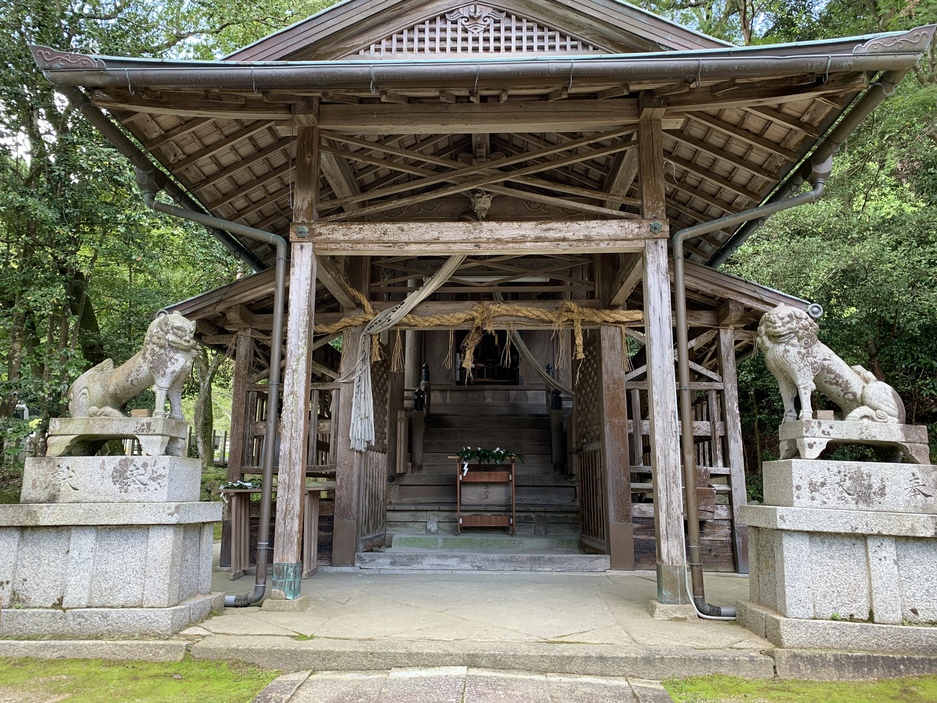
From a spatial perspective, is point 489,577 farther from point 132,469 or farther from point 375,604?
point 132,469

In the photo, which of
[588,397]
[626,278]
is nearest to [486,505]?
[588,397]

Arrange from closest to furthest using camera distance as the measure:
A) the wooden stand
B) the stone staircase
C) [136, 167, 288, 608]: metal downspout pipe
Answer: [136, 167, 288, 608]: metal downspout pipe
the stone staircase
the wooden stand

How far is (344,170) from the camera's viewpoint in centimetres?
675

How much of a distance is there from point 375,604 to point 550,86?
452 cm

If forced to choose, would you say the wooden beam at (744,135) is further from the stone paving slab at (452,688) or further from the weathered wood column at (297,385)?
the stone paving slab at (452,688)

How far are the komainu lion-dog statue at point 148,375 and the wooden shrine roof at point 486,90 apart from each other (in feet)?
5.93

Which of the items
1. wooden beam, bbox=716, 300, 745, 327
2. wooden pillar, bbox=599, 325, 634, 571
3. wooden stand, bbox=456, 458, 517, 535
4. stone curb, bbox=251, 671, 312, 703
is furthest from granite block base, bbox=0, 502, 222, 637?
wooden beam, bbox=716, 300, 745, 327

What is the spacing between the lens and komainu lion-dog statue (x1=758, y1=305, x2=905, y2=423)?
4.38 metres

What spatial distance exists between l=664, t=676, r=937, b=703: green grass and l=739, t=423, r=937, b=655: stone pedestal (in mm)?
238

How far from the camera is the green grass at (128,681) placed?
11.2ft

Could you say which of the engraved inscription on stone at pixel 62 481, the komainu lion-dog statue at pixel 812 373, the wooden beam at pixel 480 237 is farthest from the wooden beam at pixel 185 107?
the komainu lion-dog statue at pixel 812 373

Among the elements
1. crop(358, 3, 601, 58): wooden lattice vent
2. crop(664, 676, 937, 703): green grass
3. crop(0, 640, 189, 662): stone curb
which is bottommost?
A: crop(664, 676, 937, 703): green grass

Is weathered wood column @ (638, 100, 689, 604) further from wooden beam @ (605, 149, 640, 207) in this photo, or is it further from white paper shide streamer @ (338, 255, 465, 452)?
white paper shide streamer @ (338, 255, 465, 452)

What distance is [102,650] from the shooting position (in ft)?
13.2
